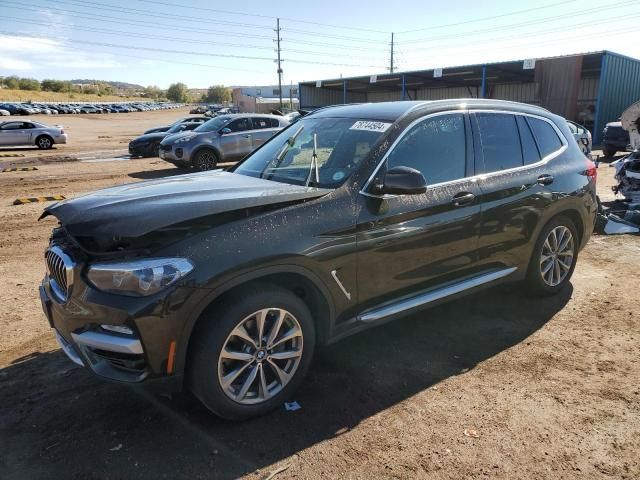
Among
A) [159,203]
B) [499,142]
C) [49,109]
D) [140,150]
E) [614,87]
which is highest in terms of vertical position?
[614,87]

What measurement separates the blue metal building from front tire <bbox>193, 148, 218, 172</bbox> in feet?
67.4

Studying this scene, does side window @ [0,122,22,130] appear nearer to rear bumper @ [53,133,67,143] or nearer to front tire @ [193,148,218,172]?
rear bumper @ [53,133,67,143]

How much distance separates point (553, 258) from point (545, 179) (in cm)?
82

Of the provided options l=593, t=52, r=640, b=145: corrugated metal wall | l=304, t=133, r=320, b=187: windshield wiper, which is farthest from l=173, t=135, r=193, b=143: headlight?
l=593, t=52, r=640, b=145: corrugated metal wall

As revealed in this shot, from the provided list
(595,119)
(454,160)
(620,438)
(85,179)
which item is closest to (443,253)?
(454,160)

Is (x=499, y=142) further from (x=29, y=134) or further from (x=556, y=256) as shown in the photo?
(x=29, y=134)

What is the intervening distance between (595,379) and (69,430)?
3.48 metres

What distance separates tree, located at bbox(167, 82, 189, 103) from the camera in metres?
150

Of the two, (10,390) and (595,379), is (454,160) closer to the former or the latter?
(595,379)

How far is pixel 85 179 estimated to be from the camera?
1321cm

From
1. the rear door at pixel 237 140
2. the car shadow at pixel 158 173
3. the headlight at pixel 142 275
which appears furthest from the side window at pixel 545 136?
the rear door at pixel 237 140

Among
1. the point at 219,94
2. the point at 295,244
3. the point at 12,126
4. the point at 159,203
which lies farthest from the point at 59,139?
the point at 219,94

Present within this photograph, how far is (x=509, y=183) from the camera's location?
13.6ft

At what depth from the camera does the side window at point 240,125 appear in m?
15.6
